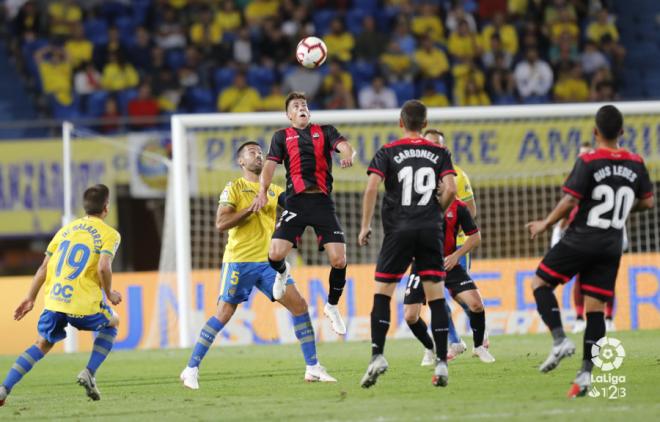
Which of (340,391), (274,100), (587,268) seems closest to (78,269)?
(340,391)

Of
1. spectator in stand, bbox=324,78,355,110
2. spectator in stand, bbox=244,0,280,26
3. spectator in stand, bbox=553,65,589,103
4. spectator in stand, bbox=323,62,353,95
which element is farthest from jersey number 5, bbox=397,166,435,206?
spectator in stand, bbox=244,0,280,26

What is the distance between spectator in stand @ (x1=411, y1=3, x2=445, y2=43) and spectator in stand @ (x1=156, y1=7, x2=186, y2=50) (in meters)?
4.44

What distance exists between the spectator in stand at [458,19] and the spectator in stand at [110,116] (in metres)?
6.60

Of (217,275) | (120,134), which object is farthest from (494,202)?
(120,134)

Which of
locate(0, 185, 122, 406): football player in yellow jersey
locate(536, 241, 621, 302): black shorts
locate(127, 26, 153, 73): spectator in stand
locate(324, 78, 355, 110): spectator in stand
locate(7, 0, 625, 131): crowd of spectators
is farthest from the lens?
locate(127, 26, 153, 73): spectator in stand

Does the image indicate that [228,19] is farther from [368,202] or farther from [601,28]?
[368,202]

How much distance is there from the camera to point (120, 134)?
19375 millimetres

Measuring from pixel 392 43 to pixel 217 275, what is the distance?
691cm

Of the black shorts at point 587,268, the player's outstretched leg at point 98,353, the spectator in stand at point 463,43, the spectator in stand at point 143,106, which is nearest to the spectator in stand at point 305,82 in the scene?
the spectator in stand at point 143,106

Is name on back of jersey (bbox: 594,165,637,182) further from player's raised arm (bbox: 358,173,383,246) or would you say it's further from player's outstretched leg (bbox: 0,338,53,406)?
player's outstretched leg (bbox: 0,338,53,406)

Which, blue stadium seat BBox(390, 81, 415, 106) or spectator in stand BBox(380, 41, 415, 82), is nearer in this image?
blue stadium seat BBox(390, 81, 415, 106)

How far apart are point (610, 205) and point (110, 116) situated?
13769mm

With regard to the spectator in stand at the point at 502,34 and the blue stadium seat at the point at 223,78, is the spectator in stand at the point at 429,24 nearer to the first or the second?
the spectator in stand at the point at 502,34

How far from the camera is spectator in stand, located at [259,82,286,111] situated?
2058cm
